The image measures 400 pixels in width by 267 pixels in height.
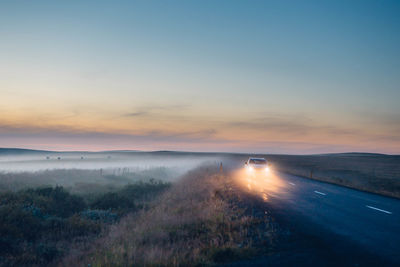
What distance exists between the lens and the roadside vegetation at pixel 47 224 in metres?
8.59

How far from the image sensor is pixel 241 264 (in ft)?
20.7

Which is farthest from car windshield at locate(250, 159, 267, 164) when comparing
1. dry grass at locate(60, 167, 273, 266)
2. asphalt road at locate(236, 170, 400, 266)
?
dry grass at locate(60, 167, 273, 266)

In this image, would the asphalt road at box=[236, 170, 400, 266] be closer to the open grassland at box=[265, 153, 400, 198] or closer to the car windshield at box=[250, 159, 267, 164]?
the open grassland at box=[265, 153, 400, 198]

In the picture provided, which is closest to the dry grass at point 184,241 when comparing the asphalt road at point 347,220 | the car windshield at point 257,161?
the asphalt road at point 347,220

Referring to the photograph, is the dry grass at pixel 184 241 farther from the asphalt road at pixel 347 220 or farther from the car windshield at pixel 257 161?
the car windshield at pixel 257 161

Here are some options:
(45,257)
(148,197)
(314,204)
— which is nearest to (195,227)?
(45,257)

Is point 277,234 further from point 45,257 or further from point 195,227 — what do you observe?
point 45,257

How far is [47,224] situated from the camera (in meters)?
11.9

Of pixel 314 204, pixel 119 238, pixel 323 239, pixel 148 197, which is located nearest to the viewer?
pixel 323 239

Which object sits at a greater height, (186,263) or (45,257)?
(186,263)

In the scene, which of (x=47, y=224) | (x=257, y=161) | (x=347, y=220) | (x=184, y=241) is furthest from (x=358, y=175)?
(x=47, y=224)

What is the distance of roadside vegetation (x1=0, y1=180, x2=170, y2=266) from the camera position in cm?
859

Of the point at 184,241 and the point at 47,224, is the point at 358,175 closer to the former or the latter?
the point at 184,241

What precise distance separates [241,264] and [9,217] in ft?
32.5
